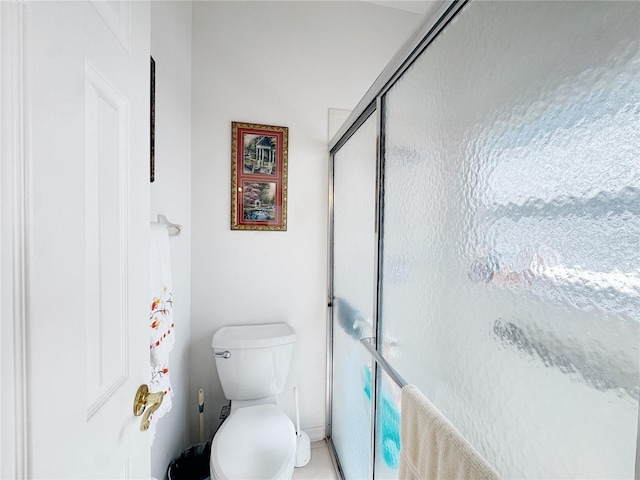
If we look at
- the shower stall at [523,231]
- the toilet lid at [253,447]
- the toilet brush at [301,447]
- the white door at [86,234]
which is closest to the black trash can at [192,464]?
the toilet lid at [253,447]

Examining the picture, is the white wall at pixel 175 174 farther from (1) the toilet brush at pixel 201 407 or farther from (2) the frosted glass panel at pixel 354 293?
(2) the frosted glass panel at pixel 354 293

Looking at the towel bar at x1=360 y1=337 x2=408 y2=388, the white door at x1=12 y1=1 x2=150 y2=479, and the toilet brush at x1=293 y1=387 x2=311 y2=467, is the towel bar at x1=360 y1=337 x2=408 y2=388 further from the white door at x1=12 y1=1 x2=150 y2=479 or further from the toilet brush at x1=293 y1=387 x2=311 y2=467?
the toilet brush at x1=293 y1=387 x2=311 y2=467

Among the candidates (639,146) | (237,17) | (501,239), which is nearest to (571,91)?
(639,146)

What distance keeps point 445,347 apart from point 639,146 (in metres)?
0.49

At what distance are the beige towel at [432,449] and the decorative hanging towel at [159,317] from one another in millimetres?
697

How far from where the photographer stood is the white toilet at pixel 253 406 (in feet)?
3.40

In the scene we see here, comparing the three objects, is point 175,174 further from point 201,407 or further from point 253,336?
point 201,407

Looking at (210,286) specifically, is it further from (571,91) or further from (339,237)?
(571,91)

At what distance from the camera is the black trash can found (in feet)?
4.20

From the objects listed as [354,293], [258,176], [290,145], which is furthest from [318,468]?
[290,145]

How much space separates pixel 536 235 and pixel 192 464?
69.5 inches

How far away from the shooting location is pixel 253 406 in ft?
4.47

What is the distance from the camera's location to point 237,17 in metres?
1.54

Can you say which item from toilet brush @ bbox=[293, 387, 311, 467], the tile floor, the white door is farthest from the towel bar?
the tile floor
